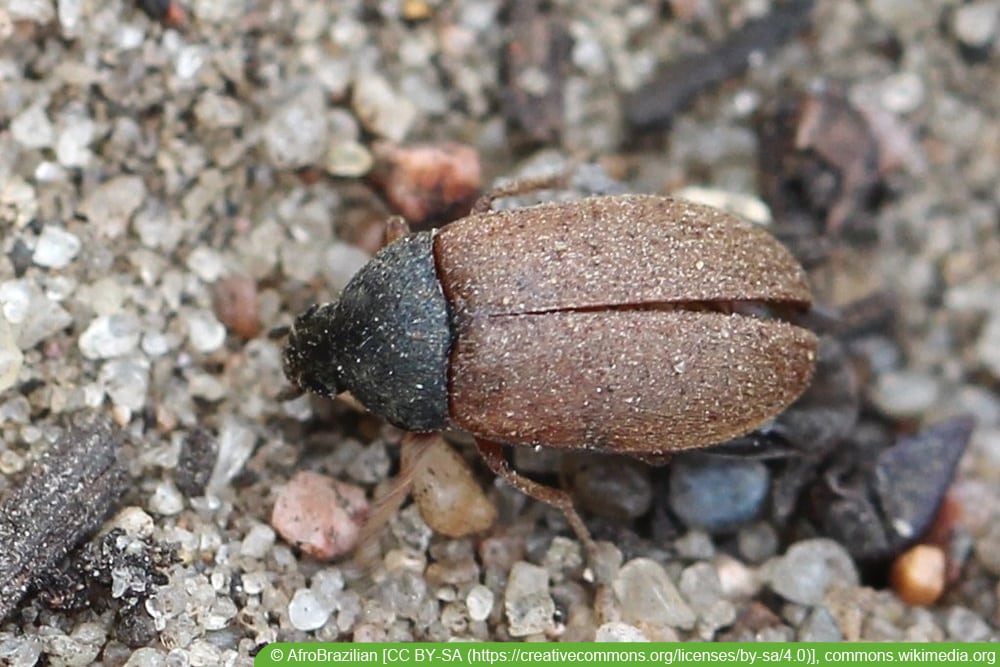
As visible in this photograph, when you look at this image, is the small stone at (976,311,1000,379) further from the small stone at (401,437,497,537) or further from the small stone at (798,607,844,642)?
the small stone at (401,437,497,537)

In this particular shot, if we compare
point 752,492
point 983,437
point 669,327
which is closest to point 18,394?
point 669,327

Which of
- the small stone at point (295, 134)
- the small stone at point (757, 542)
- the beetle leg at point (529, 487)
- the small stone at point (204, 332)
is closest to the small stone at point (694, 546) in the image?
the small stone at point (757, 542)

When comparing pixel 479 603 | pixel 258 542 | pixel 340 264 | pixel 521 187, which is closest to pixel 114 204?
pixel 340 264

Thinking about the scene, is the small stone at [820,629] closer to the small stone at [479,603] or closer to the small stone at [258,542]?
the small stone at [479,603]

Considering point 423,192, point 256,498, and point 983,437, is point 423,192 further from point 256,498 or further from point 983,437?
point 983,437

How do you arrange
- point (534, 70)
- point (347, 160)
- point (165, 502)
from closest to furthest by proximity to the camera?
1. point (165, 502)
2. point (347, 160)
3. point (534, 70)

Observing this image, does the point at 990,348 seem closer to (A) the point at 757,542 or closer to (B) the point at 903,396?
(B) the point at 903,396
